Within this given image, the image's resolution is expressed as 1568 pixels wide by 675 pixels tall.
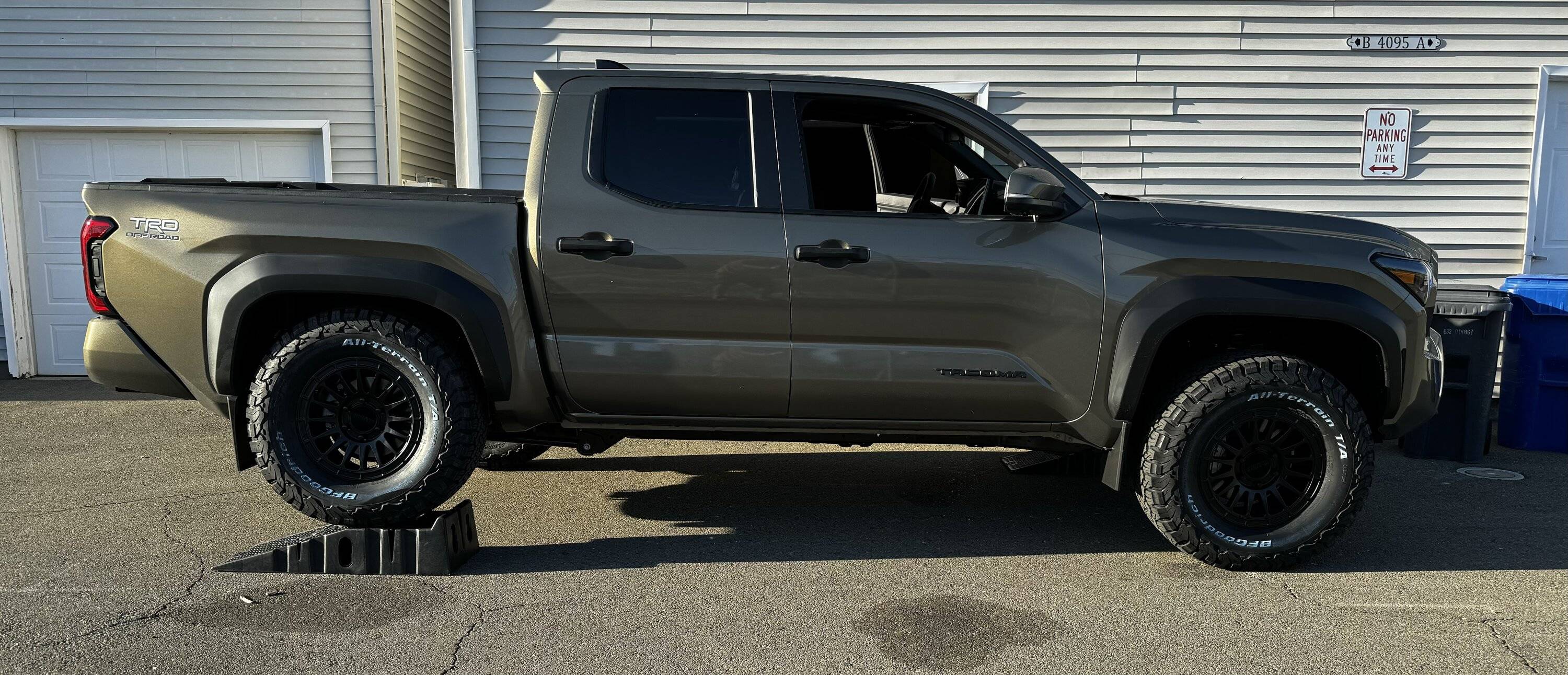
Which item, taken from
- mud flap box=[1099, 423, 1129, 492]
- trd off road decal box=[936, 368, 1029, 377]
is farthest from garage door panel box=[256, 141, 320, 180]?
mud flap box=[1099, 423, 1129, 492]

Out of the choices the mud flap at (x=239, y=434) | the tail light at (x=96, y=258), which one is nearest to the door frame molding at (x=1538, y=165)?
the mud flap at (x=239, y=434)

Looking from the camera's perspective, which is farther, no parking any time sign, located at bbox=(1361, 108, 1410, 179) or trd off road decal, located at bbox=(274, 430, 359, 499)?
no parking any time sign, located at bbox=(1361, 108, 1410, 179)

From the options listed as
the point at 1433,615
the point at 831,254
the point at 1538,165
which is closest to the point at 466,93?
the point at 831,254

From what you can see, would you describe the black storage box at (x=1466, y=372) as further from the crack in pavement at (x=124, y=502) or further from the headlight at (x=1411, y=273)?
the crack in pavement at (x=124, y=502)

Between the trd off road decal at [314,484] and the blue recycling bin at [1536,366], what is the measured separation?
6456mm

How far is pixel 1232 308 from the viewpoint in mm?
4012

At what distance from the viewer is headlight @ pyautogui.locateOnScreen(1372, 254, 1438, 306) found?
4.09 meters

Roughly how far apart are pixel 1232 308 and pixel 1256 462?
0.66 metres

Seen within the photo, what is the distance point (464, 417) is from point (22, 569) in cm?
176

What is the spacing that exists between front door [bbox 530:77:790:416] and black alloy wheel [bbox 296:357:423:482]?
62 centimetres

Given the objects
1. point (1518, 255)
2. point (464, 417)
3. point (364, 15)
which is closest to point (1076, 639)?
point (464, 417)

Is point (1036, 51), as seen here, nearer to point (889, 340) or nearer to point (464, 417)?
point (889, 340)

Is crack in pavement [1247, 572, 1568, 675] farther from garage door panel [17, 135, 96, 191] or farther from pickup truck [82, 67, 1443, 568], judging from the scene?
garage door panel [17, 135, 96, 191]

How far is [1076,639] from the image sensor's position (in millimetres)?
3471
